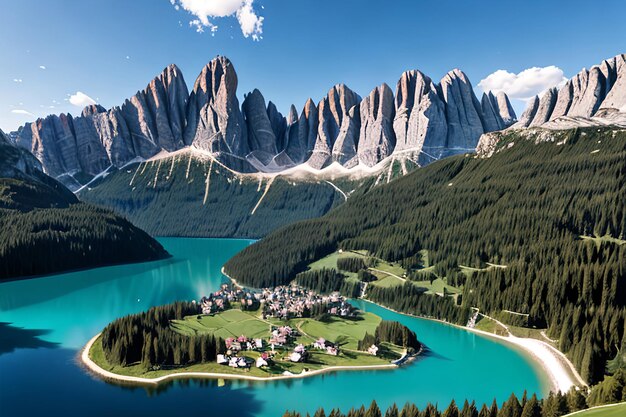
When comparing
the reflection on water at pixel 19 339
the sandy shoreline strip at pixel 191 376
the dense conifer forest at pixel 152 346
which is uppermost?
the dense conifer forest at pixel 152 346

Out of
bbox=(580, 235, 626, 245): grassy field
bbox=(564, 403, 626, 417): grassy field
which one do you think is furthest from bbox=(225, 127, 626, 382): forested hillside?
bbox=(564, 403, 626, 417): grassy field

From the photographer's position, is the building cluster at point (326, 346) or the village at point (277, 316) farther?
the building cluster at point (326, 346)

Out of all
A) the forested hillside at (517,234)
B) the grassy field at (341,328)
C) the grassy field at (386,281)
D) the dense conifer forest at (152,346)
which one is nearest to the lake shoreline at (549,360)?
Result: the forested hillside at (517,234)

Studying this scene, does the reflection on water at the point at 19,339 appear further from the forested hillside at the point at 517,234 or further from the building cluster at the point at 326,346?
the forested hillside at the point at 517,234

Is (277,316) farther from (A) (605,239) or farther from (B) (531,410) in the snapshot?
(A) (605,239)

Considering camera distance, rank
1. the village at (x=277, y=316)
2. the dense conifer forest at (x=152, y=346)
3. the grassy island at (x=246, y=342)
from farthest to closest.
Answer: the village at (x=277, y=316), the dense conifer forest at (x=152, y=346), the grassy island at (x=246, y=342)
